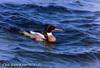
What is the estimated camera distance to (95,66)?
1231 cm

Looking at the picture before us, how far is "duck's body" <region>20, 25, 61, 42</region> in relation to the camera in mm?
14172

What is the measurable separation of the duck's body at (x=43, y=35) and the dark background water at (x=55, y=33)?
0.22 metres

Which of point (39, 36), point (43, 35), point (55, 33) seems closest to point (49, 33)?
point (43, 35)

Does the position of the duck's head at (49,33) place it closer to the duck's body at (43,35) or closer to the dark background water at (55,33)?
the duck's body at (43,35)

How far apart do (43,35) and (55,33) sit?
0.91 m

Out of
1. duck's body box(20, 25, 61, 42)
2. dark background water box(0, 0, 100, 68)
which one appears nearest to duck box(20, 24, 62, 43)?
duck's body box(20, 25, 61, 42)

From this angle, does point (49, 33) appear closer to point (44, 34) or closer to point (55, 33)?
point (44, 34)

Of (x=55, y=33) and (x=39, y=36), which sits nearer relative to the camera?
(x=39, y=36)

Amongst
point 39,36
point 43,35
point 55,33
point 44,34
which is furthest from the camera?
point 55,33

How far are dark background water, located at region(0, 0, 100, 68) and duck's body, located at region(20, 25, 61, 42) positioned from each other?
22 centimetres

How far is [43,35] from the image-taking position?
14594mm

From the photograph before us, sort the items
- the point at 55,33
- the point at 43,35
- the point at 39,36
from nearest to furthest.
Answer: the point at 39,36 → the point at 43,35 → the point at 55,33

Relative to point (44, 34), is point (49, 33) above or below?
above

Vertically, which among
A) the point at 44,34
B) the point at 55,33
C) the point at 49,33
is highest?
the point at 49,33
